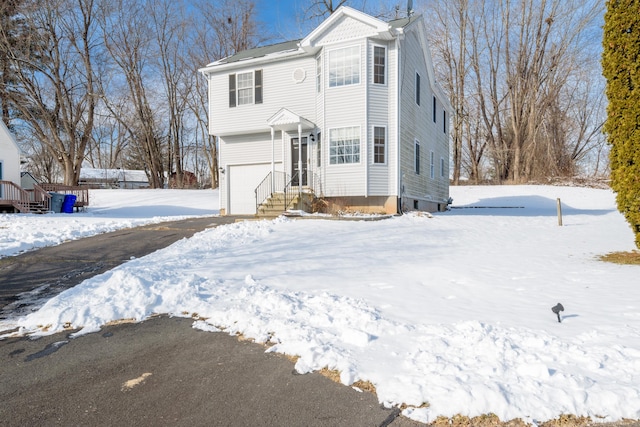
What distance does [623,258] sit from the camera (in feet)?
22.1

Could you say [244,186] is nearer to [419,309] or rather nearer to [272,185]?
[272,185]

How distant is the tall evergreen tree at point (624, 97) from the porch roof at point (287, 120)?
30.8 feet

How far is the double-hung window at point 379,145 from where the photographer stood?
1398cm

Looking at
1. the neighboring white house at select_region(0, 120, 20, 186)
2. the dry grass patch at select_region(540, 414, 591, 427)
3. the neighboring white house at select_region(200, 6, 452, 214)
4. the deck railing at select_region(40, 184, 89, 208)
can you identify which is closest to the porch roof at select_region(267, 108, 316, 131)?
the neighboring white house at select_region(200, 6, 452, 214)

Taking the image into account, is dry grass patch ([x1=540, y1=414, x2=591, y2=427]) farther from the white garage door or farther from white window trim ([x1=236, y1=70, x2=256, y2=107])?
white window trim ([x1=236, y1=70, x2=256, y2=107])

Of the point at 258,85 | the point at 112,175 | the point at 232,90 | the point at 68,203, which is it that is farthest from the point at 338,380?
the point at 112,175

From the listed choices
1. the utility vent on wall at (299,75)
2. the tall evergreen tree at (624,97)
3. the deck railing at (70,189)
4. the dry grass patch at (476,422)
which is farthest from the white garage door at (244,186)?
the dry grass patch at (476,422)

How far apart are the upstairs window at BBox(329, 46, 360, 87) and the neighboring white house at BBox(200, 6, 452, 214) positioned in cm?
4

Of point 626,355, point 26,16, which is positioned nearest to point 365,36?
point 626,355

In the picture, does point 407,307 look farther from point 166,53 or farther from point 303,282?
point 166,53

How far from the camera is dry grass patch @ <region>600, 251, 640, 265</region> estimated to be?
6.42 metres

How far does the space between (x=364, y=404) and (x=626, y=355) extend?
2008mm

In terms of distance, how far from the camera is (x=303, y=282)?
546 centimetres

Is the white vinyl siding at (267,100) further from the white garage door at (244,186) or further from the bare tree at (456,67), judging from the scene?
the bare tree at (456,67)
